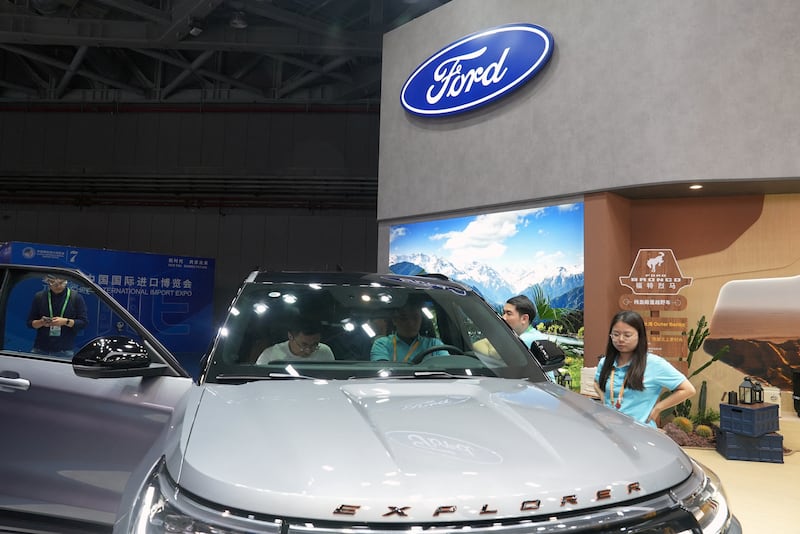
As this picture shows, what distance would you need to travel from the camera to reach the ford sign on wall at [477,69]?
7.41 meters

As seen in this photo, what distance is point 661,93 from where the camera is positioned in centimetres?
636

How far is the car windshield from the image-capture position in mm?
2027

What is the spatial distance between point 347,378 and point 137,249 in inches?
570

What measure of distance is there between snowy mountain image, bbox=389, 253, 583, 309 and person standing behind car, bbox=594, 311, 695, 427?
3240 millimetres

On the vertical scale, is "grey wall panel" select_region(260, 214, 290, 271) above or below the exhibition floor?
above

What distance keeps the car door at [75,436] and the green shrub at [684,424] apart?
19.0 feet

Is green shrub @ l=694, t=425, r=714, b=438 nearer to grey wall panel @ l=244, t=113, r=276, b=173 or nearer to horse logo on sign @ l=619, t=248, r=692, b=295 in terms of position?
horse logo on sign @ l=619, t=248, r=692, b=295

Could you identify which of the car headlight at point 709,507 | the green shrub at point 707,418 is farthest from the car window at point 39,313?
the green shrub at point 707,418

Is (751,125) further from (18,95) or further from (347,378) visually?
(18,95)

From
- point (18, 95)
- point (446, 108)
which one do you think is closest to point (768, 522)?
point (446, 108)

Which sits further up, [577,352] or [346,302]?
[346,302]

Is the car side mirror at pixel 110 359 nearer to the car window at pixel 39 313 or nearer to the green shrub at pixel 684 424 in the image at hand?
the car window at pixel 39 313

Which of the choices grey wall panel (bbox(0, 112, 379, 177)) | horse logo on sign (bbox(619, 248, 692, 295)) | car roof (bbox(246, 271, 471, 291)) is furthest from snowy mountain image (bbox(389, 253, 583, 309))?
grey wall panel (bbox(0, 112, 379, 177))

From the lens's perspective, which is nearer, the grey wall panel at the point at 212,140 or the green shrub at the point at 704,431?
the green shrub at the point at 704,431
